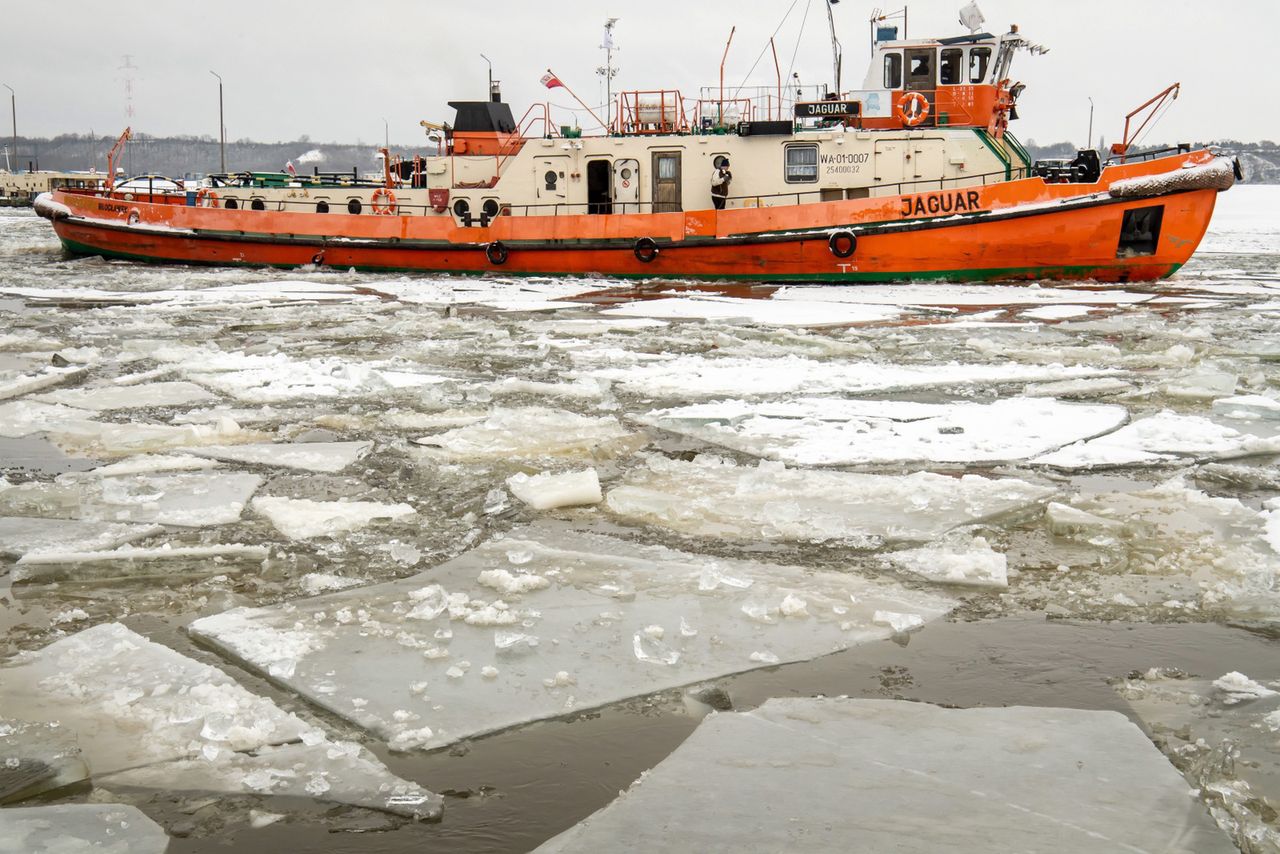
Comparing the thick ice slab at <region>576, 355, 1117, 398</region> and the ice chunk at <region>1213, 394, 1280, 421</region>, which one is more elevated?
the thick ice slab at <region>576, 355, 1117, 398</region>

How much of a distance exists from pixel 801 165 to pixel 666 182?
1834 mm

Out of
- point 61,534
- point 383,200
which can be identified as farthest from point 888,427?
point 383,200

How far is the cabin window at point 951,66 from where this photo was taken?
1393 cm

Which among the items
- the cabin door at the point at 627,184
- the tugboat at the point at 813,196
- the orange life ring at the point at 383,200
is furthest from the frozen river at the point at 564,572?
the orange life ring at the point at 383,200

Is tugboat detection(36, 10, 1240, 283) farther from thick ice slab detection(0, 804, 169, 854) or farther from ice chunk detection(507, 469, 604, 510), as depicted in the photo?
thick ice slab detection(0, 804, 169, 854)

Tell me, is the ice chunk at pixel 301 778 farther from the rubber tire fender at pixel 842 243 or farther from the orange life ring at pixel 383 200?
the orange life ring at pixel 383 200

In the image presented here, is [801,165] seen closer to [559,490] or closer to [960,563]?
[559,490]

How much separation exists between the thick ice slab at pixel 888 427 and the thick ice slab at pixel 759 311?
13.5 feet

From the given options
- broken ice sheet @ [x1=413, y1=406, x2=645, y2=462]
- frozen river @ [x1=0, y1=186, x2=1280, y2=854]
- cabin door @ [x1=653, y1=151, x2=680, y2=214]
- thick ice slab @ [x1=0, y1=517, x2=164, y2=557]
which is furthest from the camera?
cabin door @ [x1=653, y1=151, x2=680, y2=214]

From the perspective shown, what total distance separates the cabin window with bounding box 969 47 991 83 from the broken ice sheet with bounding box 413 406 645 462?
36.0ft

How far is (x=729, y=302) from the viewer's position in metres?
11.6

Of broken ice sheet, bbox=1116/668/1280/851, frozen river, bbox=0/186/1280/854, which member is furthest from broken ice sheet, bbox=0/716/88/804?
broken ice sheet, bbox=1116/668/1280/851

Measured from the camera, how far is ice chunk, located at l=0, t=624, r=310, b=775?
2.06 meters

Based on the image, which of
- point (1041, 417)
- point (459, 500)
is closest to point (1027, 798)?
point (459, 500)
